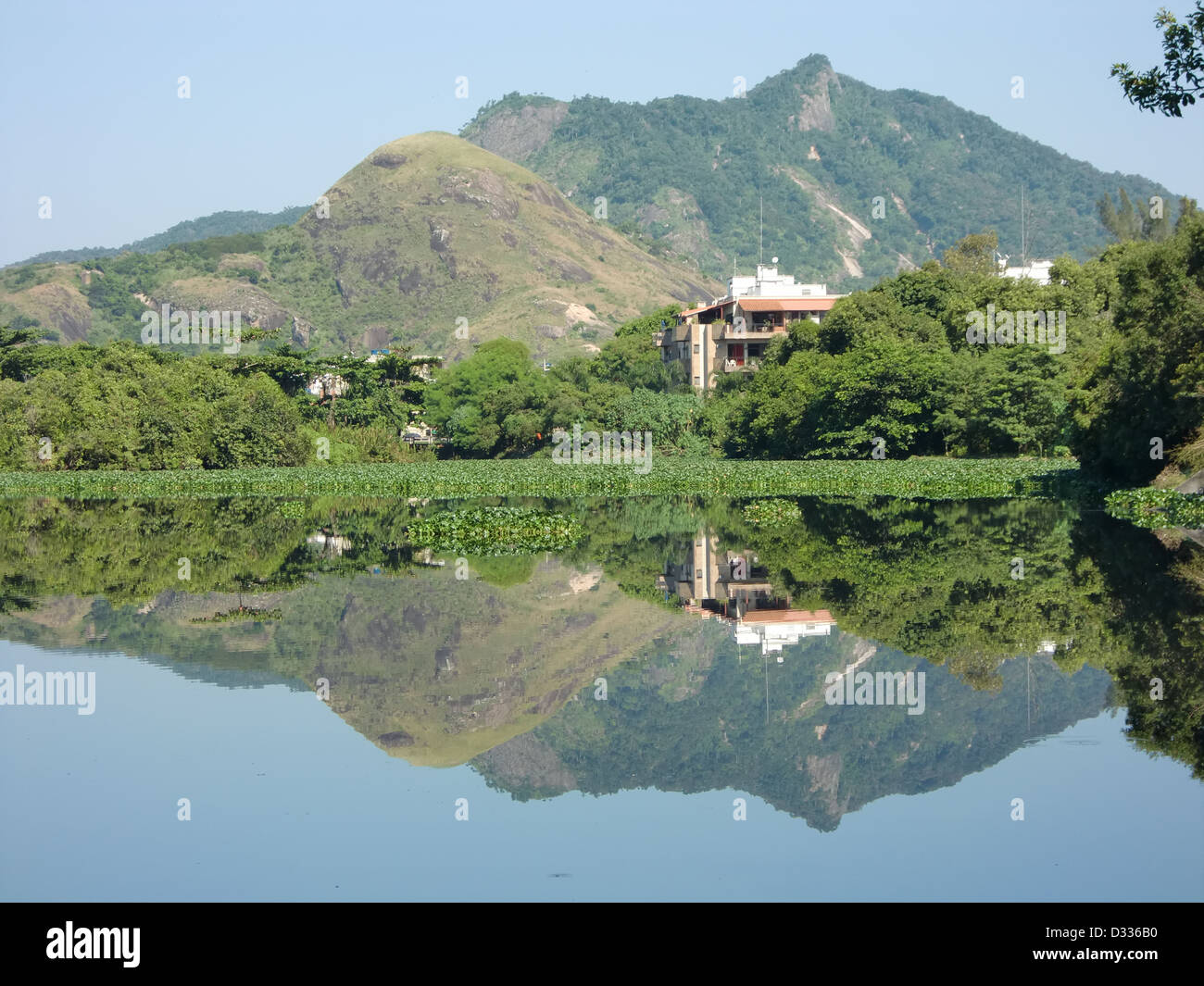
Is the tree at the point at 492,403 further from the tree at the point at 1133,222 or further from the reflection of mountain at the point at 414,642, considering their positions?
the reflection of mountain at the point at 414,642

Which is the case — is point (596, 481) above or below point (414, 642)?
above

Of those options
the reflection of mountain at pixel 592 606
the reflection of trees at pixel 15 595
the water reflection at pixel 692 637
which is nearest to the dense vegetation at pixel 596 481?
the reflection of mountain at pixel 592 606

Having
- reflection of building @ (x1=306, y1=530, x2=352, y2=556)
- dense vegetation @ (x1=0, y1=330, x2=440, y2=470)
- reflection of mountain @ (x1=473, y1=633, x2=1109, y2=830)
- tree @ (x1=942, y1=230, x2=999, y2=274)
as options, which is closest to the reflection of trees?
reflection of building @ (x1=306, y1=530, x2=352, y2=556)

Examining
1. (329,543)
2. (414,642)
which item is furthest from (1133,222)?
(414,642)

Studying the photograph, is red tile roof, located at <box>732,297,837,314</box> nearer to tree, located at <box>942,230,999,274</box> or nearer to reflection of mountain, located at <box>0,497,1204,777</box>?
tree, located at <box>942,230,999,274</box>

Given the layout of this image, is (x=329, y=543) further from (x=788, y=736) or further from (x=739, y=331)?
(x=739, y=331)
